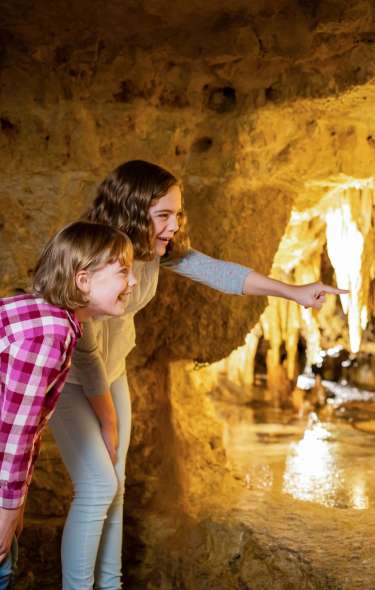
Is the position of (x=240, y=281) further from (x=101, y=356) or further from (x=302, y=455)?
(x=302, y=455)

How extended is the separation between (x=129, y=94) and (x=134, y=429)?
1.83 meters

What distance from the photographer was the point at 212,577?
367 cm

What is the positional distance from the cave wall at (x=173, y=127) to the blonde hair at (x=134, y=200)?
1146 mm

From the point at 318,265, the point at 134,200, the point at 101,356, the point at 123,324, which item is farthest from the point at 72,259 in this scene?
the point at 318,265

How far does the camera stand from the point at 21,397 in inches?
73.0

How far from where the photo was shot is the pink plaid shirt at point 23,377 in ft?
6.07

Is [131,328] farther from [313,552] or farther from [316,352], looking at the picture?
[316,352]

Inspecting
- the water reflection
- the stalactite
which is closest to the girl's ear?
the stalactite

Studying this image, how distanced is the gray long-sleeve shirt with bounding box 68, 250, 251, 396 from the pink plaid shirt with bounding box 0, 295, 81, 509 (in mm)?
518

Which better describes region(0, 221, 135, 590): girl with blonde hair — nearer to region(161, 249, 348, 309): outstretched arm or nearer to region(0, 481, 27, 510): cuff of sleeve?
region(0, 481, 27, 510): cuff of sleeve

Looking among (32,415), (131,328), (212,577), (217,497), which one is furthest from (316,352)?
(32,415)

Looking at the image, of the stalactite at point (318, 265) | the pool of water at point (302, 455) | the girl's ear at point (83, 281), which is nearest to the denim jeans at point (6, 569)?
the girl's ear at point (83, 281)

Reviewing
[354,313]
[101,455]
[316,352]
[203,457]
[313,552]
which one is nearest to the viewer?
[101,455]

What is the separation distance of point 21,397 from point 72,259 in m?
0.40
